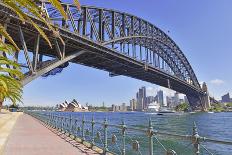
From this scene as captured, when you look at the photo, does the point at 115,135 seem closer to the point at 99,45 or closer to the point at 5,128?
the point at 5,128

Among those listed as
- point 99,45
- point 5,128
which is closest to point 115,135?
point 5,128

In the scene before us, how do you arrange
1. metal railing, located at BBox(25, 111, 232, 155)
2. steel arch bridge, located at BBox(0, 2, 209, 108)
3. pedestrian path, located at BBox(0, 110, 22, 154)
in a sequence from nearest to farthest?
metal railing, located at BBox(25, 111, 232, 155)
pedestrian path, located at BBox(0, 110, 22, 154)
steel arch bridge, located at BBox(0, 2, 209, 108)

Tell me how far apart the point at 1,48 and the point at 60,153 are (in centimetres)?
411

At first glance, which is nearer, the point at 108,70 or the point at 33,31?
the point at 33,31

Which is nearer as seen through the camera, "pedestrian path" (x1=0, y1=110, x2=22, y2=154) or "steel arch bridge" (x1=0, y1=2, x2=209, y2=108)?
"pedestrian path" (x1=0, y1=110, x2=22, y2=154)

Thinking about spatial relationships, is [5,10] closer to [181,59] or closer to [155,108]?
[181,59]

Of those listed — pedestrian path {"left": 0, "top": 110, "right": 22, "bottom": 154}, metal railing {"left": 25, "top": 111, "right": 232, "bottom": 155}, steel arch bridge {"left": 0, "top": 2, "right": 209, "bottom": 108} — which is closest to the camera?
metal railing {"left": 25, "top": 111, "right": 232, "bottom": 155}

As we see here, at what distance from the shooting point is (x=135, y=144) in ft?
32.5

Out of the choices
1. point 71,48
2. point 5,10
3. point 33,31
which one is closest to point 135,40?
point 71,48

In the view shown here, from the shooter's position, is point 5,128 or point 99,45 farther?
point 99,45

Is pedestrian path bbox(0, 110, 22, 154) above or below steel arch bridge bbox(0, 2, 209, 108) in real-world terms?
below

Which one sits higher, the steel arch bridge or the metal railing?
the steel arch bridge

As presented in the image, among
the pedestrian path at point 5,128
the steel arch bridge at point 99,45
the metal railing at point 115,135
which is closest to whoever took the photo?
the metal railing at point 115,135

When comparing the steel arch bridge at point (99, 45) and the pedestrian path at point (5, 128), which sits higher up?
the steel arch bridge at point (99, 45)
